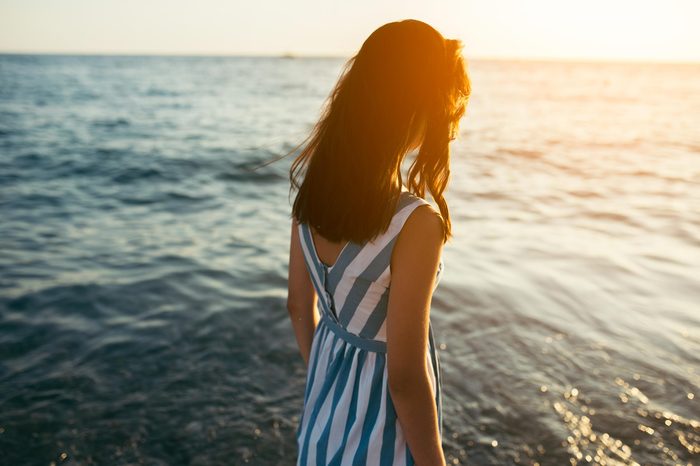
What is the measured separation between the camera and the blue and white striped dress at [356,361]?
156cm

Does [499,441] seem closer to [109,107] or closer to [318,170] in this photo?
[318,170]

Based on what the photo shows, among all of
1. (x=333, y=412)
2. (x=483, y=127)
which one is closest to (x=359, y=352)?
(x=333, y=412)

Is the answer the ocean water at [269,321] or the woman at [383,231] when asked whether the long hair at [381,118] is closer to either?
the woman at [383,231]

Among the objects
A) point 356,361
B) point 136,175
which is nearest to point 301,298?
point 356,361

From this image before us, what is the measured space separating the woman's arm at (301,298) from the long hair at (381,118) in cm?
37

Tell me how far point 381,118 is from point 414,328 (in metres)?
0.59

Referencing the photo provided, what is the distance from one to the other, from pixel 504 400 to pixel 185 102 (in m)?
29.7

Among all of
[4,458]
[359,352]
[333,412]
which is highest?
[359,352]

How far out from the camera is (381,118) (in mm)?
1518

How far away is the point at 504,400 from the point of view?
4293mm

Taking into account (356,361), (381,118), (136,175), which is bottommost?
(136,175)

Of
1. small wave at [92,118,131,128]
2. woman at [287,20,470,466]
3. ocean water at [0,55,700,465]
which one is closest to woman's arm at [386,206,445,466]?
woman at [287,20,470,466]

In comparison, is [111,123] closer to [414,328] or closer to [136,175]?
[136,175]

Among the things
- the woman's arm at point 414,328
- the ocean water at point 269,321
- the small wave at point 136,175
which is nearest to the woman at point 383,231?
the woman's arm at point 414,328
